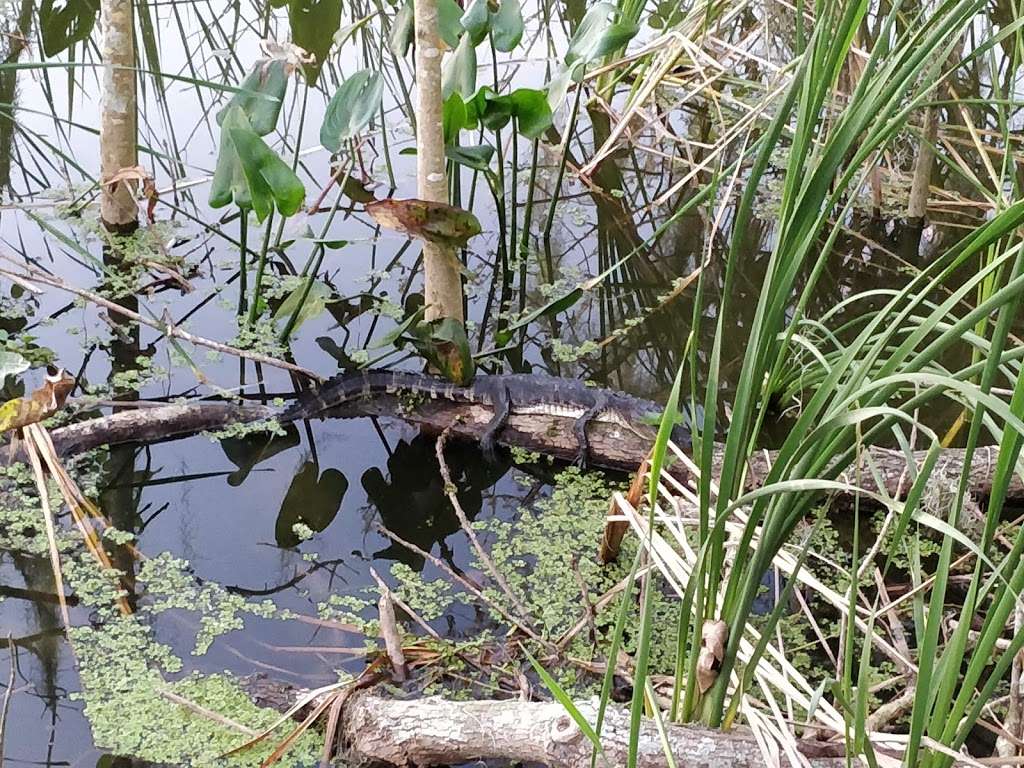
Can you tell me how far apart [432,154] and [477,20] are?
377mm

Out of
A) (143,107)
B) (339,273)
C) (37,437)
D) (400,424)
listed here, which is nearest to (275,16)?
(143,107)

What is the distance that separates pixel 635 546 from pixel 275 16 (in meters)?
3.95

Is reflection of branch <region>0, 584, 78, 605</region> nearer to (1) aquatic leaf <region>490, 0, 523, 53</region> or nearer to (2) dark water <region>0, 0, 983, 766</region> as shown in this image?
(2) dark water <region>0, 0, 983, 766</region>

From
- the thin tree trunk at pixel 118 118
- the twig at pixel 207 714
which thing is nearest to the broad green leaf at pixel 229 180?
the thin tree trunk at pixel 118 118

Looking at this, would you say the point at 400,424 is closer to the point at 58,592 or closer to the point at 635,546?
the point at 635,546

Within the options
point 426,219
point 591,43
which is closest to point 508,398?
point 426,219

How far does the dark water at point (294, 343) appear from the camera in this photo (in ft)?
6.94

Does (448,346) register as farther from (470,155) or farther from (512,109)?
(512,109)

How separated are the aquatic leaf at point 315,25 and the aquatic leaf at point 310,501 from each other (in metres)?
2.69

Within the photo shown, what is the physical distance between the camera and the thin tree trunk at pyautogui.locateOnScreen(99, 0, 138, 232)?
328 cm

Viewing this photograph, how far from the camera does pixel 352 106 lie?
103 inches

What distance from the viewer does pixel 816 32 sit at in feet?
3.35

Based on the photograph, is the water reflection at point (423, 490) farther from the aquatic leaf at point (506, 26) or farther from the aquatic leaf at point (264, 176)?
the aquatic leaf at point (506, 26)

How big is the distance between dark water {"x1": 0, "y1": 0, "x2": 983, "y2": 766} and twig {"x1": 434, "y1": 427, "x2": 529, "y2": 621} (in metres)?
0.05
